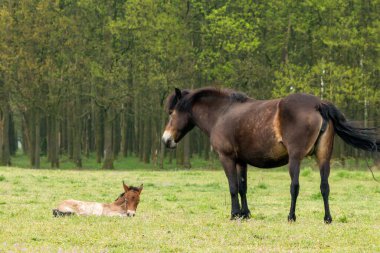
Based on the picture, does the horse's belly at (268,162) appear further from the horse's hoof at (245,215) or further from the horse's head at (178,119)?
the horse's head at (178,119)

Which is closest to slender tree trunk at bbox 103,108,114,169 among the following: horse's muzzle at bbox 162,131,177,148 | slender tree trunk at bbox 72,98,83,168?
slender tree trunk at bbox 72,98,83,168

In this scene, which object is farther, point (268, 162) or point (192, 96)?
point (192, 96)

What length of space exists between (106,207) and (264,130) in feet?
12.6

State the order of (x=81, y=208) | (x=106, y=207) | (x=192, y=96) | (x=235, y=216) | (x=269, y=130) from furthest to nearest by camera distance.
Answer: (x=192, y=96) < (x=106, y=207) < (x=81, y=208) < (x=235, y=216) < (x=269, y=130)

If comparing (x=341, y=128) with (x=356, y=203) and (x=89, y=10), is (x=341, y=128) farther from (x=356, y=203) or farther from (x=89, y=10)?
(x=89, y=10)

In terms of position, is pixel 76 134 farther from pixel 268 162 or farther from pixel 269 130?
pixel 269 130

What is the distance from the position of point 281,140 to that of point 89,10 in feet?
123

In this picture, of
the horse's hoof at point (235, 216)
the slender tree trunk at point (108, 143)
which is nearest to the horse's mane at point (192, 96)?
the horse's hoof at point (235, 216)

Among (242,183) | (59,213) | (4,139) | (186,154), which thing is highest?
(4,139)

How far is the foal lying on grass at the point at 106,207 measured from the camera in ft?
46.8

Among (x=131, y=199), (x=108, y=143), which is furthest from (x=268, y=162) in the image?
(x=108, y=143)

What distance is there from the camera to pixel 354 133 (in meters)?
13.6

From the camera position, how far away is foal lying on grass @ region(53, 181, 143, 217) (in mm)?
14258

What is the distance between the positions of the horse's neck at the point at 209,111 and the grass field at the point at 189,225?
208 centimetres
